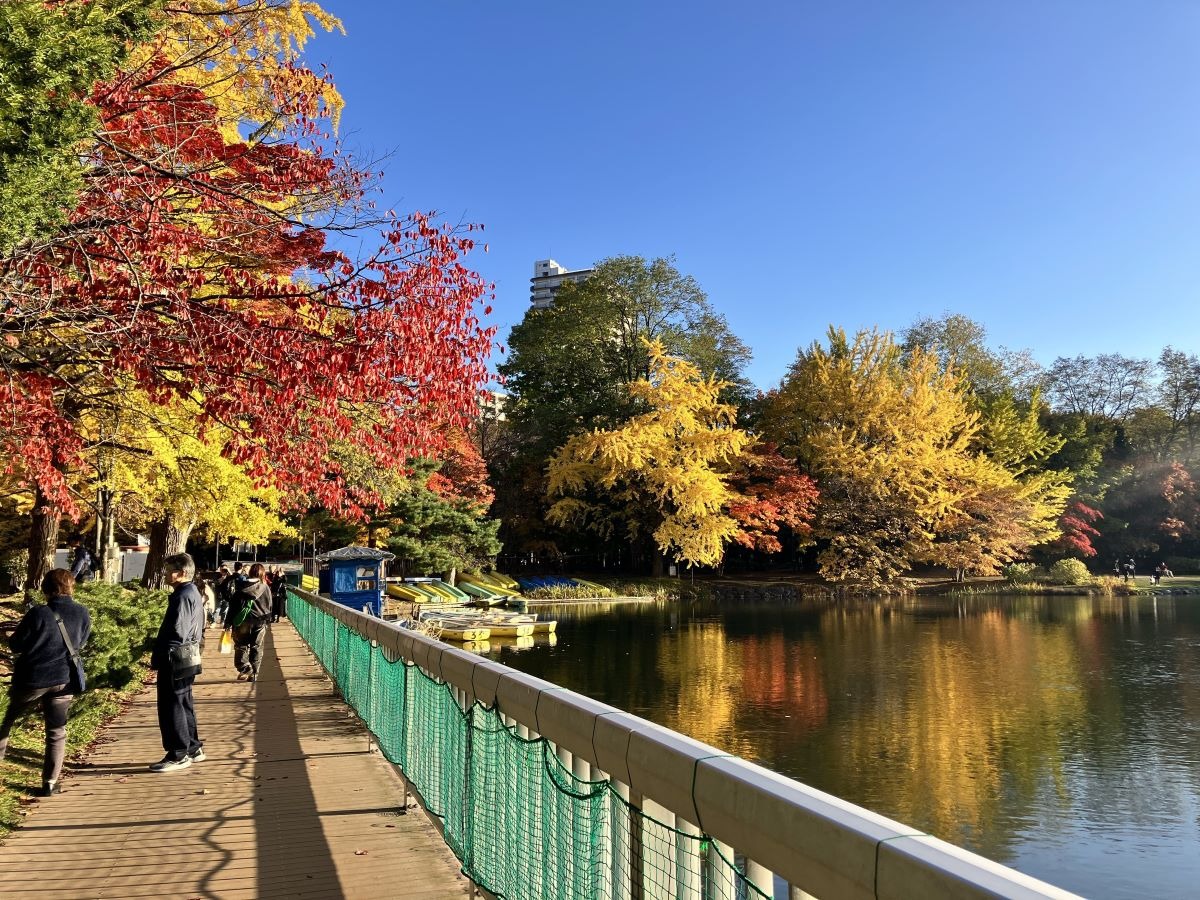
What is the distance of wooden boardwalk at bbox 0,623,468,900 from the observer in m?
4.45

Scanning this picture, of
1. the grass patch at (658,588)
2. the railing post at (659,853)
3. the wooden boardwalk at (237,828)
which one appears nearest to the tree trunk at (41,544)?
the wooden boardwalk at (237,828)

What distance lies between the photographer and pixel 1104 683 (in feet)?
59.2

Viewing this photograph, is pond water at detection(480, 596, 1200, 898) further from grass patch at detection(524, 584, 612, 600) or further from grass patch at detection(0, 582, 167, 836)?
grass patch at detection(524, 584, 612, 600)

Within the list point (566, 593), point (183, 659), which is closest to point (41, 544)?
point (183, 659)

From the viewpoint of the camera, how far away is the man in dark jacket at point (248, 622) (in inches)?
450

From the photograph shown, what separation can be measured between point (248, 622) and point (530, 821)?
869 centimetres

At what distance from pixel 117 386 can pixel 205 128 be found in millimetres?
2905

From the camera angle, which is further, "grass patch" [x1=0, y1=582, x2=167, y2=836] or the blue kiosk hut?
the blue kiosk hut

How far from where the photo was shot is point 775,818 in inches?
83.8

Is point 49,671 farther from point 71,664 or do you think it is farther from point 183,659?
point 183,659

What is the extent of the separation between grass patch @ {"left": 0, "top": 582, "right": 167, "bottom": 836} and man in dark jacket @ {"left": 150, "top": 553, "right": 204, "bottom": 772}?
0.83 meters

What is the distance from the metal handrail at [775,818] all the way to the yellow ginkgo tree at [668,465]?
36.0 metres

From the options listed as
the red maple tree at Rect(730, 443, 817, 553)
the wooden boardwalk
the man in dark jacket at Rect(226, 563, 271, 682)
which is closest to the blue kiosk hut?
the man in dark jacket at Rect(226, 563, 271, 682)

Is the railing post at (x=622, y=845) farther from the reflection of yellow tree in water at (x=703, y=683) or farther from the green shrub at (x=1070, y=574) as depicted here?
the green shrub at (x=1070, y=574)
